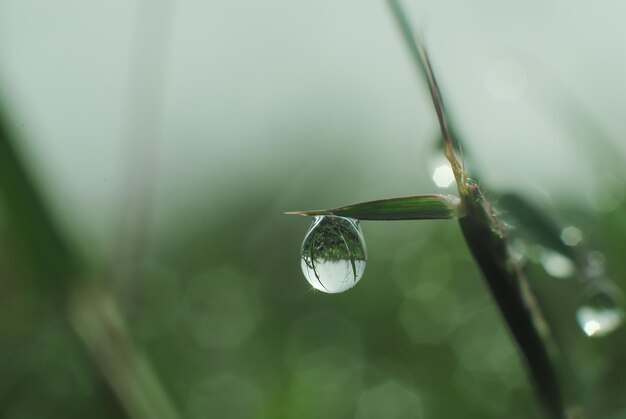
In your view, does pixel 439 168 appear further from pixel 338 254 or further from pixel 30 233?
pixel 30 233

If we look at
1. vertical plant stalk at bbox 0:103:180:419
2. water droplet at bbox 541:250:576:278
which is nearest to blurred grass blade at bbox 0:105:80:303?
vertical plant stalk at bbox 0:103:180:419

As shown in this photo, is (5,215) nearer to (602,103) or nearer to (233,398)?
(233,398)

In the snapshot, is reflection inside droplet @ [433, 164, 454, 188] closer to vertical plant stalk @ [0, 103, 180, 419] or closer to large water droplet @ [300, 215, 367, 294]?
large water droplet @ [300, 215, 367, 294]

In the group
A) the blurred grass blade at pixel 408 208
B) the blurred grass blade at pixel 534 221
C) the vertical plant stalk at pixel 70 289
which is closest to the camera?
the blurred grass blade at pixel 408 208

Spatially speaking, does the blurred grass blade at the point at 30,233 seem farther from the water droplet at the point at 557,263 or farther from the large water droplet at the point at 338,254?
the water droplet at the point at 557,263

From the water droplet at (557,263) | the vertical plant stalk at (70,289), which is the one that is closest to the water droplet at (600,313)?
the water droplet at (557,263)

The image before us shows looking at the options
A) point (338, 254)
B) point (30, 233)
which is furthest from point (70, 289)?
point (338, 254)
